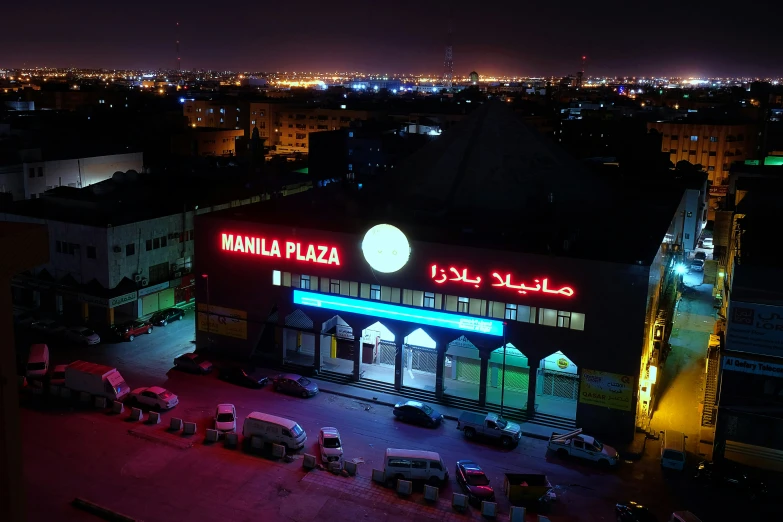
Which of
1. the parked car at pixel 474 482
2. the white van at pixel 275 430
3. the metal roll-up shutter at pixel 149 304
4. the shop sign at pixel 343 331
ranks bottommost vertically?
the parked car at pixel 474 482

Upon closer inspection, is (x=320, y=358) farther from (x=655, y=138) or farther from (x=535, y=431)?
(x=655, y=138)

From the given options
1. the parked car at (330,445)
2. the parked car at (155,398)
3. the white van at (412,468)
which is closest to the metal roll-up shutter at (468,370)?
the parked car at (330,445)

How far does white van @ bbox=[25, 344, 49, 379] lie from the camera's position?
1259 inches

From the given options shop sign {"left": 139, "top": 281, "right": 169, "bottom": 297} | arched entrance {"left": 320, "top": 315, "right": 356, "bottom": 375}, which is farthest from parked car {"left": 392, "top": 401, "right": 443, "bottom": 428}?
shop sign {"left": 139, "top": 281, "right": 169, "bottom": 297}

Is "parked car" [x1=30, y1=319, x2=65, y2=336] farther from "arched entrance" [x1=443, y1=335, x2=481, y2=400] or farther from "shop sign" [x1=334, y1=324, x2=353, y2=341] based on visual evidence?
"arched entrance" [x1=443, y1=335, x2=481, y2=400]

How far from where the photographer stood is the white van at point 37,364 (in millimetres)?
31984

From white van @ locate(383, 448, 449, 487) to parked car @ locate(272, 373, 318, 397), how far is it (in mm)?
7891

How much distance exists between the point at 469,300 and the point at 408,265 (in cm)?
317

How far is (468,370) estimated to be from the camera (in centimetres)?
3312

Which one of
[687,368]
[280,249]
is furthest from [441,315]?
[687,368]

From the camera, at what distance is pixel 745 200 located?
4584cm

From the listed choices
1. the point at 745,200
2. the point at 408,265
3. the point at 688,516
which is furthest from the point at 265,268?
the point at 745,200

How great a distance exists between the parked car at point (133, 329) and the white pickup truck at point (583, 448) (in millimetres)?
23499

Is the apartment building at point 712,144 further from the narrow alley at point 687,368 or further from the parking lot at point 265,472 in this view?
the parking lot at point 265,472
